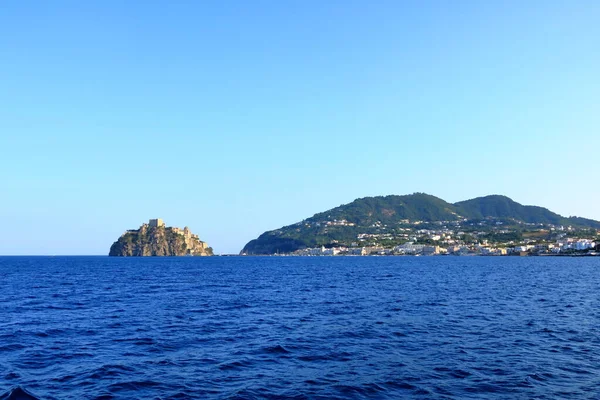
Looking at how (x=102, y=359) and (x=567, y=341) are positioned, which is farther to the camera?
(x=567, y=341)

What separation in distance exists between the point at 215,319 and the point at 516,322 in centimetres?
2548

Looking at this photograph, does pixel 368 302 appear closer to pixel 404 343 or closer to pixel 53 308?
pixel 404 343

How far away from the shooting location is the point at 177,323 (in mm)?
37500

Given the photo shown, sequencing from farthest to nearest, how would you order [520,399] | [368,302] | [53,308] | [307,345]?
[368,302], [53,308], [307,345], [520,399]

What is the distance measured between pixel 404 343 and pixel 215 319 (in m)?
17.5

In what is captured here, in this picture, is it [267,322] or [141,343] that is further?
[267,322]

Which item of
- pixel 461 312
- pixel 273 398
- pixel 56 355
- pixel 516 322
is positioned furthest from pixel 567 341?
pixel 56 355

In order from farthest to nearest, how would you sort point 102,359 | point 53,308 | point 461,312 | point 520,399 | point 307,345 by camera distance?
point 53,308, point 461,312, point 307,345, point 102,359, point 520,399

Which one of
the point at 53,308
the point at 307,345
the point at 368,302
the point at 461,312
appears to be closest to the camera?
the point at 307,345

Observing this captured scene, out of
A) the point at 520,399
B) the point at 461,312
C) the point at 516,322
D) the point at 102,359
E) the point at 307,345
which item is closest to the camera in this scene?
the point at 520,399

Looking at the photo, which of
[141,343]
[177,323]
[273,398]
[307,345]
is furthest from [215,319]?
[273,398]

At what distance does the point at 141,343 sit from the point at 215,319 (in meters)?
10.3

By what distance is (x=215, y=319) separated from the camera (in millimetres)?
39625

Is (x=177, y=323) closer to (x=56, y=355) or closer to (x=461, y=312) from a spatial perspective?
(x=56, y=355)
